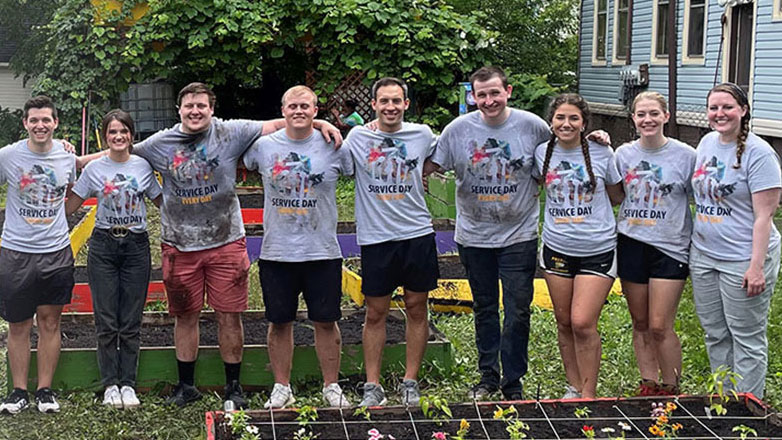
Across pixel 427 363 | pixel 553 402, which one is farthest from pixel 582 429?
pixel 427 363

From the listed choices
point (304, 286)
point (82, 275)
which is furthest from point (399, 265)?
point (82, 275)

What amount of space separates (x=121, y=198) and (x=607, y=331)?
3601 mm

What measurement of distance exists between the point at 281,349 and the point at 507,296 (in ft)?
4.31

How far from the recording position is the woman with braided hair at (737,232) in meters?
4.68

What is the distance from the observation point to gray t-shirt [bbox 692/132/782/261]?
184 inches

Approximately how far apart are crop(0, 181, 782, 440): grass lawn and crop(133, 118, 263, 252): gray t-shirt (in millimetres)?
990

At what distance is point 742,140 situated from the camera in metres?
4.75

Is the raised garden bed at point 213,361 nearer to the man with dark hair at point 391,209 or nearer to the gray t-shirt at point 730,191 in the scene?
the man with dark hair at point 391,209

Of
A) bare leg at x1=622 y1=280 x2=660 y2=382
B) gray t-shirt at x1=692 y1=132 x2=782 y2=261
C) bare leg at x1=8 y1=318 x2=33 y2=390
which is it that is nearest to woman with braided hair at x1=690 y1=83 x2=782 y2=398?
Answer: gray t-shirt at x1=692 y1=132 x2=782 y2=261

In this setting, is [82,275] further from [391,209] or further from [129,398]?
[391,209]

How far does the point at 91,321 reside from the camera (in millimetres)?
6742

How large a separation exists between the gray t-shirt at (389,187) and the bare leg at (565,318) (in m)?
0.75

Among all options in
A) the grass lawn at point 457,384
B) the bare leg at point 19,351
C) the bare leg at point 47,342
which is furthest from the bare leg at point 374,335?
the bare leg at point 19,351

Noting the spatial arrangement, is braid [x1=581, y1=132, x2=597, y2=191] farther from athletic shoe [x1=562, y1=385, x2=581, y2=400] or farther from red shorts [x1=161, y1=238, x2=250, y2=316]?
red shorts [x1=161, y1=238, x2=250, y2=316]
